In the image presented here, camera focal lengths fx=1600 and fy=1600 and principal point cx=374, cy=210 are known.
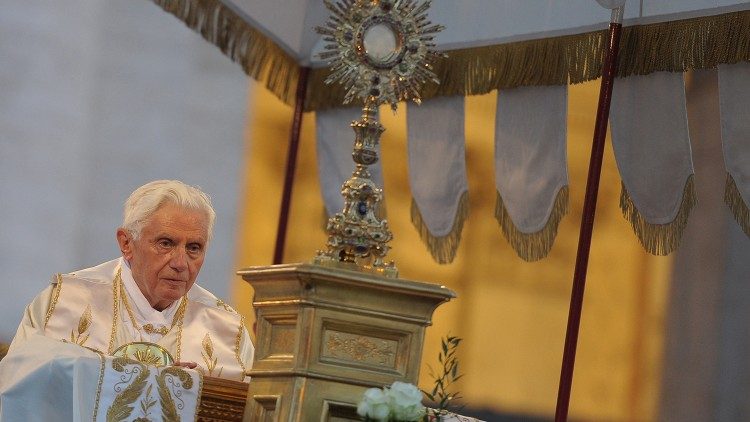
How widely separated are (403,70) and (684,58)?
2.00 meters

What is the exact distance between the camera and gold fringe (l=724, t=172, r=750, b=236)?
19.2ft

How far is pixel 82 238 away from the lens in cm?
924

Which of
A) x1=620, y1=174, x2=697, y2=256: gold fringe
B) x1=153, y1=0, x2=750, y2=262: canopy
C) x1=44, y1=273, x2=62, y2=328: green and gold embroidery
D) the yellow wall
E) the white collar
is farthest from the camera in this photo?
the yellow wall

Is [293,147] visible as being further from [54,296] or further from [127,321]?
[54,296]

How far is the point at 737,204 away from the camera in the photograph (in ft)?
19.4

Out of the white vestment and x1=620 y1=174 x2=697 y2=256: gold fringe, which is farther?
x1=620 y1=174 x2=697 y2=256: gold fringe

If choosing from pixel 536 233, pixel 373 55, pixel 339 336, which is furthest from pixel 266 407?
pixel 536 233

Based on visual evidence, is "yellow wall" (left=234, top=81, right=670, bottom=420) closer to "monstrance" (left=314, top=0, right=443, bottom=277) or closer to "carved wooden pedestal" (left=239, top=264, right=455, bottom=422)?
"monstrance" (left=314, top=0, right=443, bottom=277)

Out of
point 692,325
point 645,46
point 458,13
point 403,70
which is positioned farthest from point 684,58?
point 692,325

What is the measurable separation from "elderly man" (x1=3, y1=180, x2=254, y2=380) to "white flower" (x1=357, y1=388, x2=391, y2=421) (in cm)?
147

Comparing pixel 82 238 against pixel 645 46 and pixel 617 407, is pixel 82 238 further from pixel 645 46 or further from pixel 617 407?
pixel 645 46

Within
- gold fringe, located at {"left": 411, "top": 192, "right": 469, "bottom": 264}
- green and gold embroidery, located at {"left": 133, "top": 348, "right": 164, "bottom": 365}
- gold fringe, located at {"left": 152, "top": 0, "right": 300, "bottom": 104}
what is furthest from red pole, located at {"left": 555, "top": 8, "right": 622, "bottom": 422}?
gold fringe, located at {"left": 152, "top": 0, "right": 300, "bottom": 104}

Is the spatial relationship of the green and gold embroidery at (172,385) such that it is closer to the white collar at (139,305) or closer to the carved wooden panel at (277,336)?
the carved wooden panel at (277,336)

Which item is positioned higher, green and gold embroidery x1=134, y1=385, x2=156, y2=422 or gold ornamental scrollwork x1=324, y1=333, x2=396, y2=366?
gold ornamental scrollwork x1=324, y1=333, x2=396, y2=366
